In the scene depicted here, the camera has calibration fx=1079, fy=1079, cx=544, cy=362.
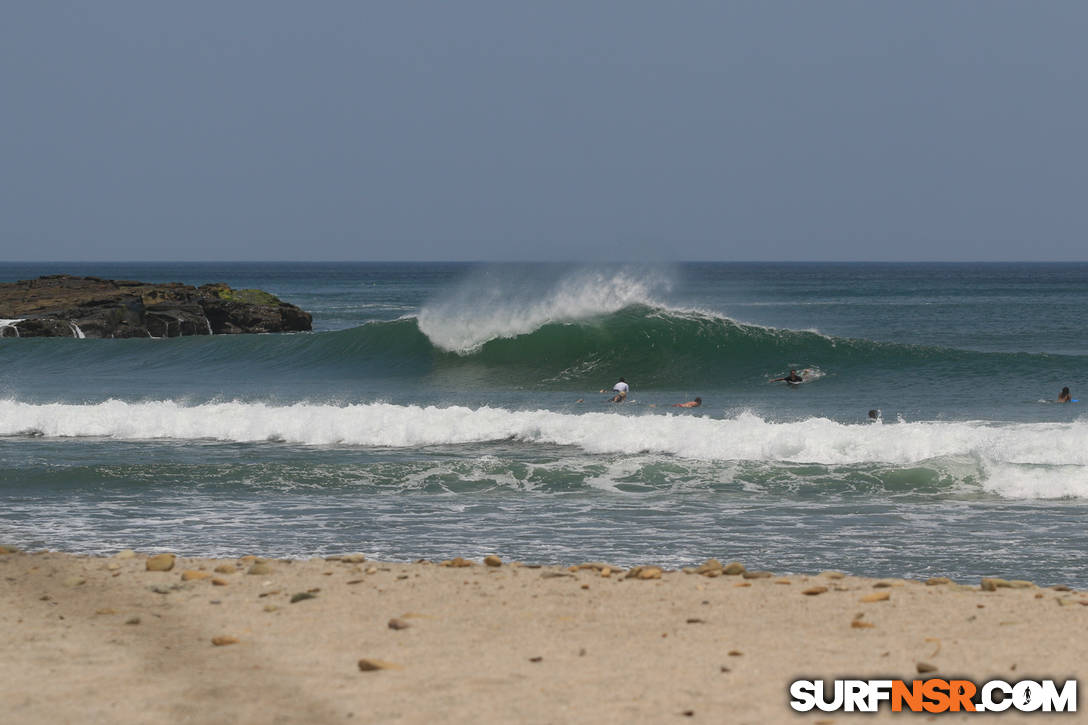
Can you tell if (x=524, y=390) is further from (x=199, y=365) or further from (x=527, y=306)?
(x=199, y=365)

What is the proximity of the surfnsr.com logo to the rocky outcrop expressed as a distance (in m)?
34.8

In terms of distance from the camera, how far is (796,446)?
1416 cm

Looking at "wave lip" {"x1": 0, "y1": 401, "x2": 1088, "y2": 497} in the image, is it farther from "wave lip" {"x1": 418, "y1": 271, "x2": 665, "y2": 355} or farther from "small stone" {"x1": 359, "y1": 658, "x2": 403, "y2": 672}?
"wave lip" {"x1": 418, "y1": 271, "x2": 665, "y2": 355}

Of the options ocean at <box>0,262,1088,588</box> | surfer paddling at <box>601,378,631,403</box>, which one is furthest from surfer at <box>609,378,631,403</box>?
ocean at <box>0,262,1088,588</box>

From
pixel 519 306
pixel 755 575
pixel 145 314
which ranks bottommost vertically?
pixel 755 575

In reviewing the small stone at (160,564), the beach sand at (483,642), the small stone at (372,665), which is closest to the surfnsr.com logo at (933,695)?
the beach sand at (483,642)

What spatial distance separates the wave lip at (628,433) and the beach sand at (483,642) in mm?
6292

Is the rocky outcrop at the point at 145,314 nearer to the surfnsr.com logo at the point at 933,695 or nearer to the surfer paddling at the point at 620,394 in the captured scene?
the surfer paddling at the point at 620,394

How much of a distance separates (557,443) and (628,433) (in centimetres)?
113

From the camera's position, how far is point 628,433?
1546 cm

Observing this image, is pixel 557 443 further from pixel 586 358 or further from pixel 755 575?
pixel 586 358

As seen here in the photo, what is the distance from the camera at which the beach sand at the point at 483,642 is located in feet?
15.3

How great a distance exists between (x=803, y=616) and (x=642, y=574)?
4.69ft

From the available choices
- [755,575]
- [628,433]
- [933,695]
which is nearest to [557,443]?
[628,433]
